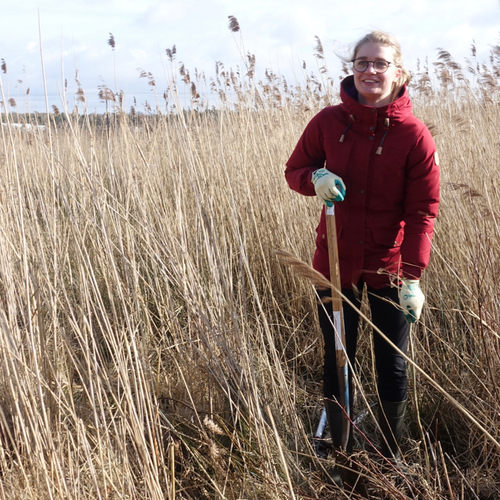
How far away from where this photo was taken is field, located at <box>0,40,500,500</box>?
4.40ft

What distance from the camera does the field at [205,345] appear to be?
134cm

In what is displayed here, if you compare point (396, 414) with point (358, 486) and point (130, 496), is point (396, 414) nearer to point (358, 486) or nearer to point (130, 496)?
point (358, 486)

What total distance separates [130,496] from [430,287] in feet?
5.46

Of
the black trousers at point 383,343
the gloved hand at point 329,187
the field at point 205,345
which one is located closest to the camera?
the field at point 205,345

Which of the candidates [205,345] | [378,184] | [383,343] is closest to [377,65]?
[378,184]

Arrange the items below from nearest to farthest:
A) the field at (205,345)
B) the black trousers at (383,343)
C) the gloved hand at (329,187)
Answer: the field at (205,345) → the gloved hand at (329,187) → the black trousers at (383,343)

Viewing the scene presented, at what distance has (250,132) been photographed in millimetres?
3166

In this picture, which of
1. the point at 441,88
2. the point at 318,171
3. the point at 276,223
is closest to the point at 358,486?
the point at 318,171

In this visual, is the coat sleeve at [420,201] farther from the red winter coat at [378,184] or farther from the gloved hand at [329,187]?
the gloved hand at [329,187]

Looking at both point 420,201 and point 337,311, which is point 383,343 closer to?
point 337,311

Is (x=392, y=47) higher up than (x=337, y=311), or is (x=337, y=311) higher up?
(x=392, y=47)

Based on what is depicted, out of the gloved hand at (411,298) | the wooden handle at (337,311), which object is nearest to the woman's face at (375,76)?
the wooden handle at (337,311)

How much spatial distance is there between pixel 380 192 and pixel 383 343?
51cm

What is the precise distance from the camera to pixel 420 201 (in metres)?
1.54
